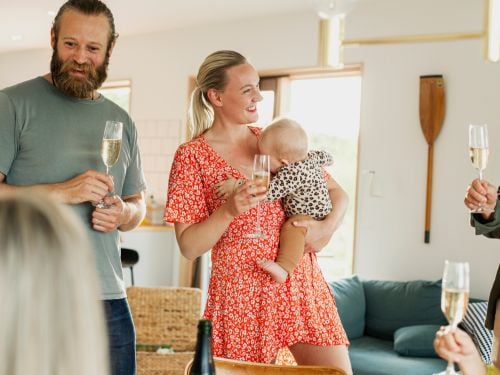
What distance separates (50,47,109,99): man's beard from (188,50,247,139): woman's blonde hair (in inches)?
13.4

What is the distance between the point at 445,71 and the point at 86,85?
12.3ft

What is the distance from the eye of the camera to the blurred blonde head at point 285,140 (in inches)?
88.0

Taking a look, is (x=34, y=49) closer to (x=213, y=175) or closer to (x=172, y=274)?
(x=172, y=274)

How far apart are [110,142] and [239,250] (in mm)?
491

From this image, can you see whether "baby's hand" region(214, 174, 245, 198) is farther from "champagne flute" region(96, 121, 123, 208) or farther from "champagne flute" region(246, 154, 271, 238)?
"champagne flute" region(96, 121, 123, 208)

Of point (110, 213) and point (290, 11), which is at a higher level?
point (290, 11)

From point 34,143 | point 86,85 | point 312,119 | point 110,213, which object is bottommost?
point 110,213

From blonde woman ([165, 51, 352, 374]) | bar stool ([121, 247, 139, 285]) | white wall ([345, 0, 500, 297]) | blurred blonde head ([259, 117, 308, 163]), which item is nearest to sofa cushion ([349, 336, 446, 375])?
white wall ([345, 0, 500, 297])

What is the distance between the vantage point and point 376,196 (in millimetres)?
5547

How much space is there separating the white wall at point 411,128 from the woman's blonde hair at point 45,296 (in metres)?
4.65

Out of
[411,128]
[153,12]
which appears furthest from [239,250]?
[153,12]

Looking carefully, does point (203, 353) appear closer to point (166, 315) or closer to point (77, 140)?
point (77, 140)

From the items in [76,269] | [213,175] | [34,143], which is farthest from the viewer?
[213,175]

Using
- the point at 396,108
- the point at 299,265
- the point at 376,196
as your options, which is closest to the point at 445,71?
the point at 396,108
